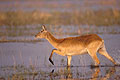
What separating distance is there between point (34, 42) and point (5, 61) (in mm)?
3816

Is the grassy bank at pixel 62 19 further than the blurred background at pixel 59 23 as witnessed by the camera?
Yes

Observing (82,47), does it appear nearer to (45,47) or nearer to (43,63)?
(43,63)

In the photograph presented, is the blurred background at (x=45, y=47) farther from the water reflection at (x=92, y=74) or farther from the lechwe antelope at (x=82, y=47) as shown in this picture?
the lechwe antelope at (x=82, y=47)

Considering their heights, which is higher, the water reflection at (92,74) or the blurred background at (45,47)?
the blurred background at (45,47)

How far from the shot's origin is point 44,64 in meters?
10.0

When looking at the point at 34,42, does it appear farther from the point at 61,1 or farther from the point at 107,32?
the point at 61,1

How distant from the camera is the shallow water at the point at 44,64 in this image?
853 centimetres

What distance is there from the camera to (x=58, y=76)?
8.45 metres

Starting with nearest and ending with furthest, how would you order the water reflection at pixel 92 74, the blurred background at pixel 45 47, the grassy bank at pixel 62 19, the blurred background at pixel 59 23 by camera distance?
the water reflection at pixel 92 74 → the blurred background at pixel 45 47 → the blurred background at pixel 59 23 → the grassy bank at pixel 62 19

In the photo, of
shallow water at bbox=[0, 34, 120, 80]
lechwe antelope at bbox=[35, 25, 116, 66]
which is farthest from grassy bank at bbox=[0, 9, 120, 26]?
lechwe antelope at bbox=[35, 25, 116, 66]

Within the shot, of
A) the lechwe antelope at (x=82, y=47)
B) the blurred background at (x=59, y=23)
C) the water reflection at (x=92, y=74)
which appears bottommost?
the water reflection at (x=92, y=74)

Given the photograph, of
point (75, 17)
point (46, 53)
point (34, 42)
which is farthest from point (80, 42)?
point (75, 17)

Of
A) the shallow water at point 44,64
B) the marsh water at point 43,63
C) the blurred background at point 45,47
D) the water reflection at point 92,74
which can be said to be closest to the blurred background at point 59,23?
the blurred background at point 45,47

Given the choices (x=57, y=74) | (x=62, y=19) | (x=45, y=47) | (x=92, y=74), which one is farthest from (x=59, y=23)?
(x=92, y=74)
